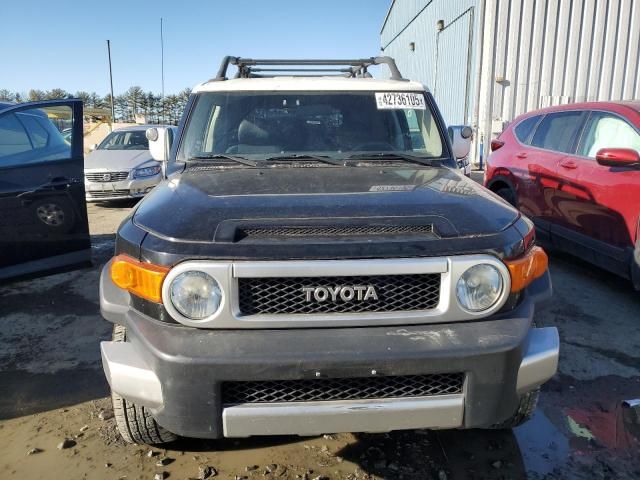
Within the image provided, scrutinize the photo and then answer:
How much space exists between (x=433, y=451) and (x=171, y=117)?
2431 inches

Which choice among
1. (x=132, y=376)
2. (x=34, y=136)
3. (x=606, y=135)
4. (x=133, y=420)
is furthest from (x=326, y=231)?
(x=606, y=135)

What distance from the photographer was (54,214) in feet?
13.3

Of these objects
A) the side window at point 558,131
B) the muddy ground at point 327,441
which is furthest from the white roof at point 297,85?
the side window at point 558,131

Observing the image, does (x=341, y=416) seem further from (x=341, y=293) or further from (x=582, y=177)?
(x=582, y=177)

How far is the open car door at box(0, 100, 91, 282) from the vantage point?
12.5 feet

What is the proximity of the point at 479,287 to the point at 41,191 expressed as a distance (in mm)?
3400

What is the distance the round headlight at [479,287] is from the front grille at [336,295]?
0.10m

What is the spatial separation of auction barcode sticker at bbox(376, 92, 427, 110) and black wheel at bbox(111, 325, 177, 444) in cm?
210

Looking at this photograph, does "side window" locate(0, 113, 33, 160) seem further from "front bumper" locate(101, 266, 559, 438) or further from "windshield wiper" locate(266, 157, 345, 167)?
"front bumper" locate(101, 266, 559, 438)

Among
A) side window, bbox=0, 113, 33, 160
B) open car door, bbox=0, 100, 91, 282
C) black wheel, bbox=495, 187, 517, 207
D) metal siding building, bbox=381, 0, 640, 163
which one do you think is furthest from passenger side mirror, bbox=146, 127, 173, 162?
metal siding building, bbox=381, 0, 640, 163

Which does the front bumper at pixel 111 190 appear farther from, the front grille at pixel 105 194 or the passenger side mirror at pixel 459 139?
the passenger side mirror at pixel 459 139

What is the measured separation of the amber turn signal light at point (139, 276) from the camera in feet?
6.44

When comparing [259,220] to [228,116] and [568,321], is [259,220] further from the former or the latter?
[568,321]

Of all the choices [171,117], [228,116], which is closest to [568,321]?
[228,116]
